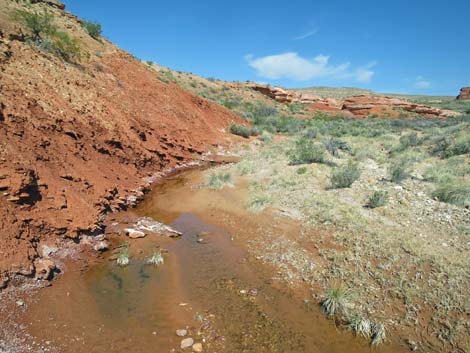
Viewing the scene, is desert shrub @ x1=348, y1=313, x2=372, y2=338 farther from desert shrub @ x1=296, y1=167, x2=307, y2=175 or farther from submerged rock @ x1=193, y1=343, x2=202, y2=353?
desert shrub @ x1=296, y1=167, x2=307, y2=175

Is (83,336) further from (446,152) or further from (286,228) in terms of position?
(446,152)

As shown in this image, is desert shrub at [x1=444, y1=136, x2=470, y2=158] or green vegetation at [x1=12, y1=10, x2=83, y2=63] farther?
green vegetation at [x1=12, y1=10, x2=83, y2=63]

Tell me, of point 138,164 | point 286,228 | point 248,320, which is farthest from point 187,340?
point 138,164

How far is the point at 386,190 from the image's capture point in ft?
28.5

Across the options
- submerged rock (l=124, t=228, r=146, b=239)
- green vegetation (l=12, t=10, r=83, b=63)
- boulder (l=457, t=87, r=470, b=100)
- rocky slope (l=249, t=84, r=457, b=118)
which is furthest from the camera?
boulder (l=457, t=87, r=470, b=100)

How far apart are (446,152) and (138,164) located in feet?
41.0

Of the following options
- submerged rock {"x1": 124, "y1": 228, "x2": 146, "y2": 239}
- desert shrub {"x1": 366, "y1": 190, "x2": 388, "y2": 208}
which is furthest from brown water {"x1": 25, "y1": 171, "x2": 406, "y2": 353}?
→ desert shrub {"x1": 366, "y1": 190, "x2": 388, "y2": 208}

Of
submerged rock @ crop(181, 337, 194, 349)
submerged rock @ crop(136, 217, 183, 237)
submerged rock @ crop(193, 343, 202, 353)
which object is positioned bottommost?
submerged rock @ crop(193, 343, 202, 353)

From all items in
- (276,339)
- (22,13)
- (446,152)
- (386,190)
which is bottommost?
(276,339)

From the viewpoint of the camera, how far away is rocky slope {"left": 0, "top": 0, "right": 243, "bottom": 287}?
6227 mm

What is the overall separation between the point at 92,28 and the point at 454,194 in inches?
922

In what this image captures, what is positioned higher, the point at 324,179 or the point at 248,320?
the point at 324,179

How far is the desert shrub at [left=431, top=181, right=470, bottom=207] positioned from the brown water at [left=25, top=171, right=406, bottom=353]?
198 inches

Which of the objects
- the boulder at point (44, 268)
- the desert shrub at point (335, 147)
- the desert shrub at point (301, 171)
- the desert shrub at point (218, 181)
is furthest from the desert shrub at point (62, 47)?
the desert shrub at point (335, 147)
